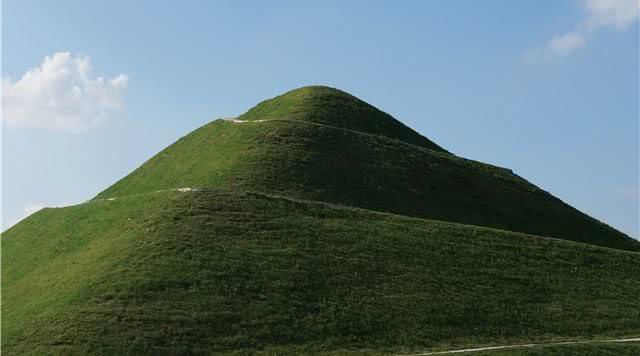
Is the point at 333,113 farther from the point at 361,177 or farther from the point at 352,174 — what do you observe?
the point at 361,177

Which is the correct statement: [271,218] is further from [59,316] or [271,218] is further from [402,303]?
[59,316]

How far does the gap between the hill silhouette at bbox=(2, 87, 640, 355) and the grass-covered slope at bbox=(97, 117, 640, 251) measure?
6.8 inches

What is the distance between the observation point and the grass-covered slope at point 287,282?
33344 millimetres

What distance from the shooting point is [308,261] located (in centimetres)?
4000

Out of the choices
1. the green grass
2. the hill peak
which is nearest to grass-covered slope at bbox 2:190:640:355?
the green grass

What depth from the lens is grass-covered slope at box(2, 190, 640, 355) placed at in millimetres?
33344

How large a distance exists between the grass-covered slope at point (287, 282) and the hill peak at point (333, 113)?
1880 centimetres

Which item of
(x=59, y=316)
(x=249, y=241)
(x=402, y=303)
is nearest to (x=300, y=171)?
(x=249, y=241)

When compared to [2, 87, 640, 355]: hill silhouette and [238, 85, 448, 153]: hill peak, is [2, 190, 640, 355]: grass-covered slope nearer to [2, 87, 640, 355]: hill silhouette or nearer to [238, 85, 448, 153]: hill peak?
[2, 87, 640, 355]: hill silhouette

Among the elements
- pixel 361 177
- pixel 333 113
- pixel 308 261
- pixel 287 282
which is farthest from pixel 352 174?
pixel 287 282

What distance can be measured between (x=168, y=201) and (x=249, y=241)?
6.52 m

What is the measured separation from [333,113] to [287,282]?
3202cm

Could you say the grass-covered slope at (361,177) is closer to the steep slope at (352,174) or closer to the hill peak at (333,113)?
the steep slope at (352,174)

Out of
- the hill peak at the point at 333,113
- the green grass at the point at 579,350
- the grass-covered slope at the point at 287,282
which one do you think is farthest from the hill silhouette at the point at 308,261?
the hill peak at the point at 333,113
